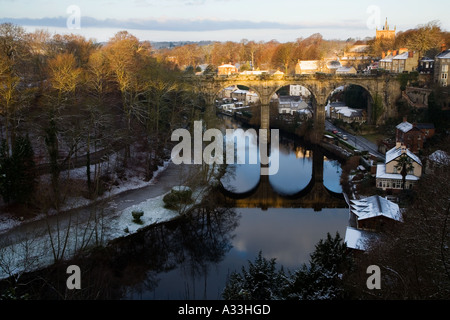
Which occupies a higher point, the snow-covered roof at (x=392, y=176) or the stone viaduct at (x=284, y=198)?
the snow-covered roof at (x=392, y=176)

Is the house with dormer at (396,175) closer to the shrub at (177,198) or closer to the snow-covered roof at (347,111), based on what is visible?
the shrub at (177,198)

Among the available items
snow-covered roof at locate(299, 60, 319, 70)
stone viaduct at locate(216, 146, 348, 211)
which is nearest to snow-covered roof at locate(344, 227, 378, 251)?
stone viaduct at locate(216, 146, 348, 211)

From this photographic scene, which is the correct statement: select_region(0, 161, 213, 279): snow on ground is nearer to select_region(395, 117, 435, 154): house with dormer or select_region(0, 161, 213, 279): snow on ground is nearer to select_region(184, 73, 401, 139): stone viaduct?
select_region(395, 117, 435, 154): house with dormer

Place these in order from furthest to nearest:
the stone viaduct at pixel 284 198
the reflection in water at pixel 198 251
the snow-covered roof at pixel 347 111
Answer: the snow-covered roof at pixel 347 111, the stone viaduct at pixel 284 198, the reflection in water at pixel 198 251

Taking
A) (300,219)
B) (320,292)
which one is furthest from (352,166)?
(320,292)

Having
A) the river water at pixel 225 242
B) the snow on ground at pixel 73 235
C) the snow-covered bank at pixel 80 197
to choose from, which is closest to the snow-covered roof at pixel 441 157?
the river water at pixel 225 242

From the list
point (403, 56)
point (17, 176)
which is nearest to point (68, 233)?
point (17, 176)

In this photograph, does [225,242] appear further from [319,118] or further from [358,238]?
[319,118]
